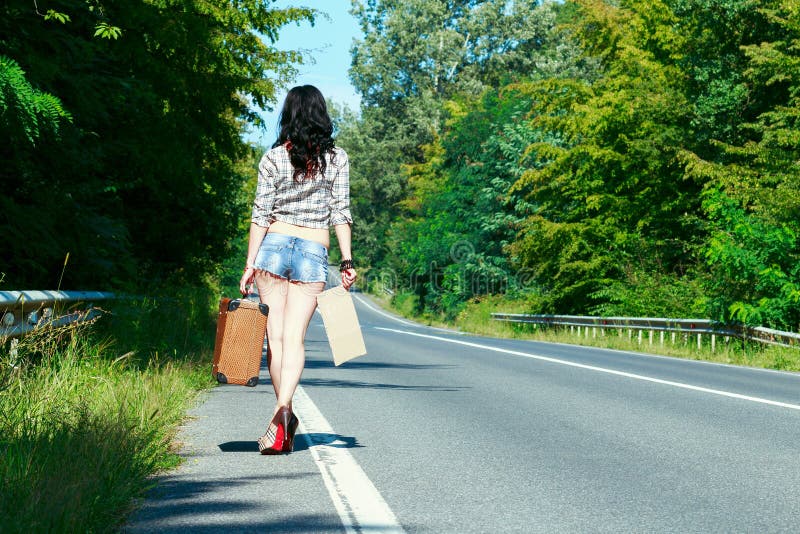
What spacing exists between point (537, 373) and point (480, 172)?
38.1m

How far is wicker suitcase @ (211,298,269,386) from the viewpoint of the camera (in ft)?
20.7

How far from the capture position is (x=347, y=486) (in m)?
5.25

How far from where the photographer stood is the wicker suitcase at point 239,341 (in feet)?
20.7

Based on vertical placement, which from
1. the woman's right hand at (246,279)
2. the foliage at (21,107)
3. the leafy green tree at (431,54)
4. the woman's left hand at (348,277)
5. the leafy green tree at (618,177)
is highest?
the leafy green tree at (431,54)

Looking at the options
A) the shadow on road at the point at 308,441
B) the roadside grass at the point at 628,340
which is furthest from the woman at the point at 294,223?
the roadside grass at the point at 628,340

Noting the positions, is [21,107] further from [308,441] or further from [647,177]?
[647,177]

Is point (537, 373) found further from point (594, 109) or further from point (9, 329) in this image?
point (594, 109)

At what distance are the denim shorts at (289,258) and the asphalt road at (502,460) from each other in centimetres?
116

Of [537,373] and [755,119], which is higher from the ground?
[755,119]

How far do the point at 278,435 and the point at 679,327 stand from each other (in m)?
18.4

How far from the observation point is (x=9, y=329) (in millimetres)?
7430

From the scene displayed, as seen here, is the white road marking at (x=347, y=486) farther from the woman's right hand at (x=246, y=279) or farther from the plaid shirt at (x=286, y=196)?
the plaid shirt at (x=286, y=196)

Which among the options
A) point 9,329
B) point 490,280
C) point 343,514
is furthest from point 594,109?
point 343,514

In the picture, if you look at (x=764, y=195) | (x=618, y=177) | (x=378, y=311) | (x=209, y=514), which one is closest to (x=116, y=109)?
(x=209, y=514)
